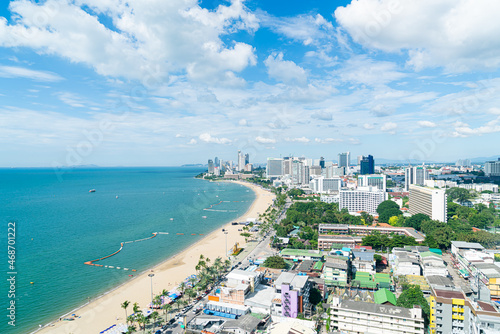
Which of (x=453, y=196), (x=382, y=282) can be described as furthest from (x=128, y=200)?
(x=453, y=196)

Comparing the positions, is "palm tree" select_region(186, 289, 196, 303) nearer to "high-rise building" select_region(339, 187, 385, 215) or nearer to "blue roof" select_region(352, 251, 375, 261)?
"blue roof" select_region(352, 251, 375, 261)

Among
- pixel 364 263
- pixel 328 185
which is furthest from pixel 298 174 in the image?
pixel 364 263

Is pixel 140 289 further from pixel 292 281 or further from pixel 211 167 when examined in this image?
pixel 211 167

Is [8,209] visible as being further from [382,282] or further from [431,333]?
[431,333]

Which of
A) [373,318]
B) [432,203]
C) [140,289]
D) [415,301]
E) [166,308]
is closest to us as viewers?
[373,318]

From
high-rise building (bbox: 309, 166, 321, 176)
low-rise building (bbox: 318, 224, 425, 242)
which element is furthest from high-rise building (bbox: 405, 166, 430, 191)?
low-rise building (bbox: 318, 224, 425, 242)

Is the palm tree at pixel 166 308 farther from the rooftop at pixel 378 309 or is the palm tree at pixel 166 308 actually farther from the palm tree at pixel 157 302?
the rooftop at pixel 378 309
